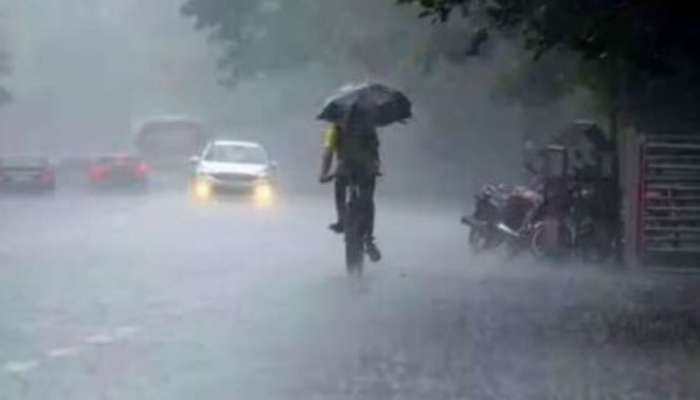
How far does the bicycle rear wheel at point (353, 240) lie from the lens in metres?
21.4

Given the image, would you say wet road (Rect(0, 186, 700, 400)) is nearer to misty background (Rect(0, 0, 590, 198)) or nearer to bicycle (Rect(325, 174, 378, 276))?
bicycle (Rect(325, 174, 378, 276))

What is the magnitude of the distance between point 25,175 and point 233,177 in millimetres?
11470

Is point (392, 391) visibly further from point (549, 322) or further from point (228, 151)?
point (228, 151)

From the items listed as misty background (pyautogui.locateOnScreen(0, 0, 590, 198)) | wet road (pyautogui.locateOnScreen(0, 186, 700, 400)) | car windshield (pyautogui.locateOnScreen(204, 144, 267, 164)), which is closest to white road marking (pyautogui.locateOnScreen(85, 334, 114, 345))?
wet road (pyautogui.locateOnScreen(0, 186, 700, 400))

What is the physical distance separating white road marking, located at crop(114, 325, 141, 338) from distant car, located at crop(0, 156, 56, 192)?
41.0 m

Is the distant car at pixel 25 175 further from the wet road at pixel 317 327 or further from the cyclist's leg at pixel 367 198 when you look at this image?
the cyclist's leg at pixel 367 198

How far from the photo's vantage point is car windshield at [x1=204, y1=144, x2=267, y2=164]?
48.4 metres

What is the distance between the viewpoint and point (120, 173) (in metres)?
60.9

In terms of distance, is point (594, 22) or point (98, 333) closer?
point (98, 333)

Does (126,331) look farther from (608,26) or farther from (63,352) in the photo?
(608,26)

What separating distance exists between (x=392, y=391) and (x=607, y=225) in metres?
14.5

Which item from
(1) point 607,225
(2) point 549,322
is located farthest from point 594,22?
(1) point 607,225

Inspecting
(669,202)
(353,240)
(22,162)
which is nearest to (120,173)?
(22,162)

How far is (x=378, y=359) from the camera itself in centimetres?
1425
